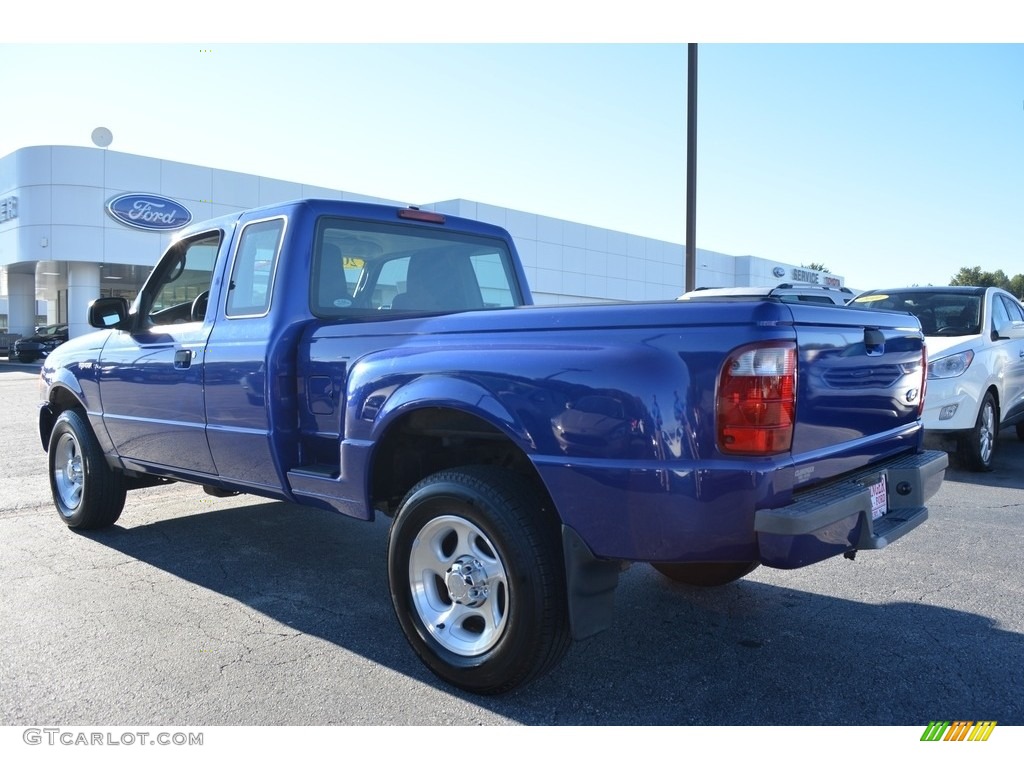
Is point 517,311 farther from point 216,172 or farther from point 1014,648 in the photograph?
point 216,172

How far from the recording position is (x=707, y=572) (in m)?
4.10

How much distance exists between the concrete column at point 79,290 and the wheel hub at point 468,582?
100 ft

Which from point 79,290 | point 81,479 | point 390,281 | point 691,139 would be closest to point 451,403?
point 390,281

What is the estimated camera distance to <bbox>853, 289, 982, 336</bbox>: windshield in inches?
305

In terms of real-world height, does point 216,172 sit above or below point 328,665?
above

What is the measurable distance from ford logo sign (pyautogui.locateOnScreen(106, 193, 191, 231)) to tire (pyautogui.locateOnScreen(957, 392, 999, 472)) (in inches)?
1097

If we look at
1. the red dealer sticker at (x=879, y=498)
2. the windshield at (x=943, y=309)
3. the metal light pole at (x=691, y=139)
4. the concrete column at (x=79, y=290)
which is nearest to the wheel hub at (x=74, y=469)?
the red dealer sticker at (x=879, y=498)

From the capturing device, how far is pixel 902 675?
324 cm

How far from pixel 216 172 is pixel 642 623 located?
30680mm

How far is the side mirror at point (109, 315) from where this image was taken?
502 centimetres

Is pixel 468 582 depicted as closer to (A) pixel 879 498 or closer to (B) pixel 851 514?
(B) pixel 851 514

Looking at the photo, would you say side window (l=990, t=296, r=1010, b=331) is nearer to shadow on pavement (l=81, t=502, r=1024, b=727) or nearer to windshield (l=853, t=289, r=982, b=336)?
windshield (l=853, t=289, r=982, b=336)

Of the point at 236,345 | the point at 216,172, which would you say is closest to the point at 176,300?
the point at 236,345
